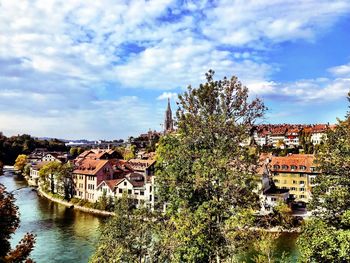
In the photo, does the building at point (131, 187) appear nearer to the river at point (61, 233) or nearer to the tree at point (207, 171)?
the river at point (61, 233)

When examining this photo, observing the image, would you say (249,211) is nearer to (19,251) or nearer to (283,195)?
(19,251)

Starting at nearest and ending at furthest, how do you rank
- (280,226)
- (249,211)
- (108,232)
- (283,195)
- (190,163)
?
(249,211) → (190,163) → (108,232) → (280,226) → (283,195)

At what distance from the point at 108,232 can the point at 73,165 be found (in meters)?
37.4

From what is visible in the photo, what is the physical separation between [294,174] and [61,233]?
942 inches

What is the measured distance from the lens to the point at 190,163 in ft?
30.9

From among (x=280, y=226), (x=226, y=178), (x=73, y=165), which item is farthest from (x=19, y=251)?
(x=73, y=165)

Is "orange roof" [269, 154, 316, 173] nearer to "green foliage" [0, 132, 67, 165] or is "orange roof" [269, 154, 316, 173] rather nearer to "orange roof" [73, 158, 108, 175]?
"orange roof" [73, 158, 108, 175]

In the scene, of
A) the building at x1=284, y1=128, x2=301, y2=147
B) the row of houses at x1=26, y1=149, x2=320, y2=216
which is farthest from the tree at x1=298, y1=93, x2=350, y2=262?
the building at x1=284, y1=128, x2=301, y2=147

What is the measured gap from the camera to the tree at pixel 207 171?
887cm

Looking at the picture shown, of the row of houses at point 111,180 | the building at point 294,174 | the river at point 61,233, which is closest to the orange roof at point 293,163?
the building at point 294,174

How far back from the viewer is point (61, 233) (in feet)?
91.9

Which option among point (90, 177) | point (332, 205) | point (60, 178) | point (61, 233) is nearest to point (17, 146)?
point (60, 178)

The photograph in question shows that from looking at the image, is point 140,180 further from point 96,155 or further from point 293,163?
point 96,155

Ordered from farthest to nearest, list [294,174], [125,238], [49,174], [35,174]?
[35,174] → [49,174] → [294,174] → [125,238]
